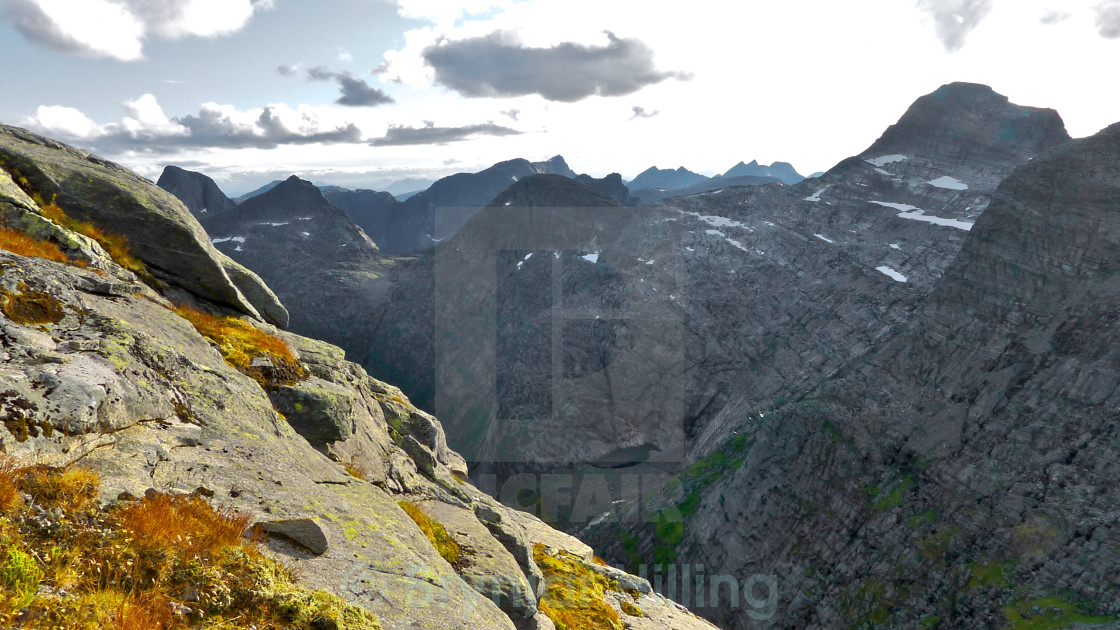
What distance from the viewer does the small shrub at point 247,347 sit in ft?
54.5

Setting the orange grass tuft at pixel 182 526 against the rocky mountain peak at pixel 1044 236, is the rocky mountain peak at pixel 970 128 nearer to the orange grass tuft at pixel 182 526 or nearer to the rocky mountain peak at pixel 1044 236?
the rocky mountain peak at pixel 1044 236

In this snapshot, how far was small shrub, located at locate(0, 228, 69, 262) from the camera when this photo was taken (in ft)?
40.6

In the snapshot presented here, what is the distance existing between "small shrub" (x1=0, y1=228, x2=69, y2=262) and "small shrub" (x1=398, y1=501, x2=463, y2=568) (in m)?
11.4

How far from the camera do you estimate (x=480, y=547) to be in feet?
49.5

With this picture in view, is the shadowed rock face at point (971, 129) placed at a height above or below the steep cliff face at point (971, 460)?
above

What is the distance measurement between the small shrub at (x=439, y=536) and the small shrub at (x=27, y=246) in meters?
11.4

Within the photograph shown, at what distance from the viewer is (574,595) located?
18.5 meters

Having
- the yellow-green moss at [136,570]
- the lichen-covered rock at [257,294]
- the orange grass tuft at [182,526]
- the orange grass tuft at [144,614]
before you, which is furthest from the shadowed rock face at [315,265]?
the orange grass tuft at [144,614]

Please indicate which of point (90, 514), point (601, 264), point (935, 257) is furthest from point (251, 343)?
point (601, 264)

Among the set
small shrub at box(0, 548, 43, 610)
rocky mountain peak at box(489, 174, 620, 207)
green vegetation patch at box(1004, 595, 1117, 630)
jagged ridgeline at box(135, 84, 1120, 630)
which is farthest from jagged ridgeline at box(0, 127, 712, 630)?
rocky mountain peak at box(489, 174, 620, 207)

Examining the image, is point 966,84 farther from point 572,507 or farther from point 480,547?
point 480,547

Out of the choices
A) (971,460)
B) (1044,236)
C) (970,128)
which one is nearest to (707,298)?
(1044,236)

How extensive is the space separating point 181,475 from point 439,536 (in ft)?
24.4

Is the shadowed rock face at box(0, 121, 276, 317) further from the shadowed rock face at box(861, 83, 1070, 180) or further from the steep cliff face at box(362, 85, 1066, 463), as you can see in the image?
the shadowed rock face at box(861, 83, 1070, 180)
